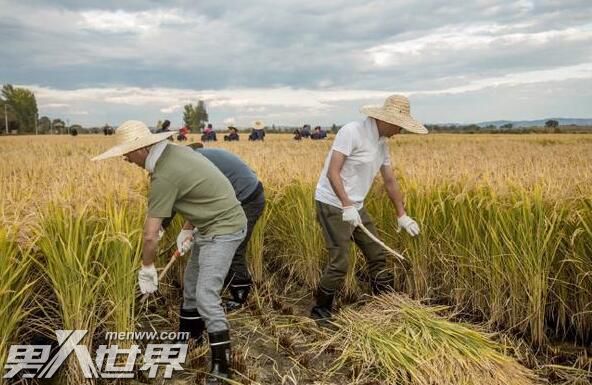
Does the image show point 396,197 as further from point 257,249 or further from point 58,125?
point 58,125

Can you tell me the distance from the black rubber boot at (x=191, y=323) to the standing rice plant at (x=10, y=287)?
0.97 m

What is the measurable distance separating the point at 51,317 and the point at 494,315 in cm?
305

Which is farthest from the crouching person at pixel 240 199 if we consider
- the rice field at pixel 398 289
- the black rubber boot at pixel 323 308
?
the black rubber boot at pixel 323 308

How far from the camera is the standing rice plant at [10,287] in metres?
2.47

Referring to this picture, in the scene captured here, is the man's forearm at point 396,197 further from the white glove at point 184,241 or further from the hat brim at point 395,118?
the white glove at point 184,241

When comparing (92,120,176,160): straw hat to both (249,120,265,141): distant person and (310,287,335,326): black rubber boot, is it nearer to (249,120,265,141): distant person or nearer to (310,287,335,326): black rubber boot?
(310,287,335,326): black rubber boot

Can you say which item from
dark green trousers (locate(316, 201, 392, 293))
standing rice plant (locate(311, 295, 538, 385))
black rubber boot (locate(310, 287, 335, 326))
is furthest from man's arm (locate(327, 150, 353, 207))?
standing rice plant (locate(311, 295, 538, 385))

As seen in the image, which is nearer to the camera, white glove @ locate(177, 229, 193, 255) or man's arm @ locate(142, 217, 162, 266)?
man's arm @ locate(142, 217, 162, 266)

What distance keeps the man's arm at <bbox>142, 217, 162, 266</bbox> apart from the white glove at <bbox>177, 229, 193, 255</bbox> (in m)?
0.41

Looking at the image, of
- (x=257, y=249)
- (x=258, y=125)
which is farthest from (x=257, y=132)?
(x=257, y=249)

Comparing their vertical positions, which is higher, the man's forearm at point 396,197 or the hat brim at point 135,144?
the hat brim at point 135,144

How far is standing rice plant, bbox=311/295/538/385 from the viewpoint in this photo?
295cm

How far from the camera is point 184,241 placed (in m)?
3.28

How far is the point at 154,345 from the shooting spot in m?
3.29
